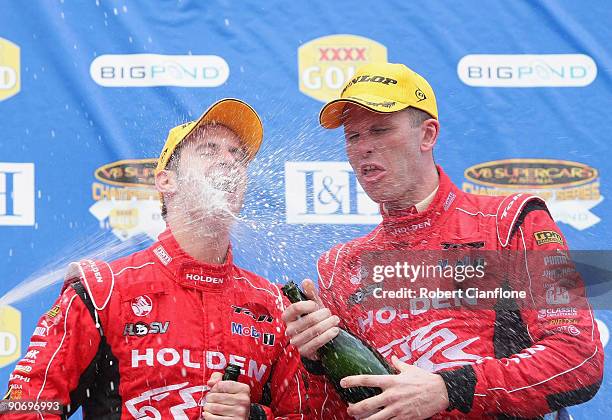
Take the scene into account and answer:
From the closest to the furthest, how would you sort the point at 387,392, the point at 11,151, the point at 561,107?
1. the point at 387,392
2. the point at 11,151
3. the point at 561,107

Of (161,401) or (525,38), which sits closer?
(161,401)

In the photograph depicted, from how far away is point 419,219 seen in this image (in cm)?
231

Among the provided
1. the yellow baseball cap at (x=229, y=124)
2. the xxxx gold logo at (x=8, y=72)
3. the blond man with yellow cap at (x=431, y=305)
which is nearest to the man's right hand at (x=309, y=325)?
the blond man with yellow cap at (x=431, y=305)

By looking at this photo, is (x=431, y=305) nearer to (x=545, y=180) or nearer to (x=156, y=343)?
(x=156, y=343)

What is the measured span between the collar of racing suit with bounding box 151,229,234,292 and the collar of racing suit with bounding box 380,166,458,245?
0.46 m

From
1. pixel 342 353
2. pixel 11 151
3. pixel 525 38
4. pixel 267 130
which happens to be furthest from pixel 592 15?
pixel 11 151

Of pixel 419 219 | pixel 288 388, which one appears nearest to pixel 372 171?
pixel 419 219

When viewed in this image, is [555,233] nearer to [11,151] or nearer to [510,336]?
[510,336]

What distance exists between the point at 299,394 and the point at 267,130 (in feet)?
4.18

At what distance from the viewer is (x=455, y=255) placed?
224 cm

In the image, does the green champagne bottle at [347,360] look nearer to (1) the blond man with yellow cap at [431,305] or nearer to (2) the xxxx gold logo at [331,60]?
(1) the blond man with yellow cap at [431,305]

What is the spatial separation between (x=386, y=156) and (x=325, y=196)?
881 millimetres

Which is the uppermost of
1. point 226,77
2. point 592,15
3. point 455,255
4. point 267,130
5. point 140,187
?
point 592,15

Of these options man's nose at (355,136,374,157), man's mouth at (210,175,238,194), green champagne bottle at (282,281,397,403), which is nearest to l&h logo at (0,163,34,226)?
man's mouth at (210,175,238,194)
